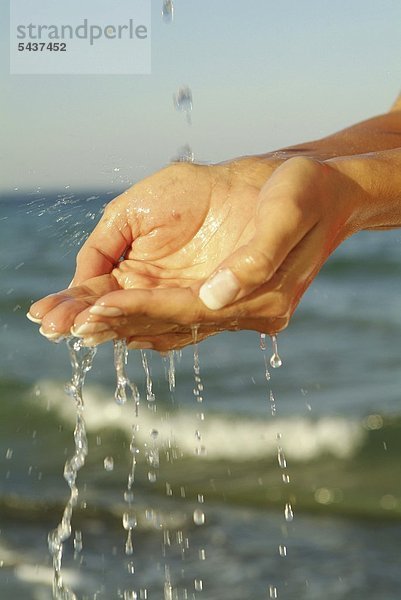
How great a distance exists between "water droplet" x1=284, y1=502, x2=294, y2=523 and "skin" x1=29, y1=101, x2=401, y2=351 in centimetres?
239

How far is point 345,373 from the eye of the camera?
25.2 ft

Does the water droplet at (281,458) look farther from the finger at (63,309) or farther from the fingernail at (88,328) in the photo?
the fingernail at (88,328)

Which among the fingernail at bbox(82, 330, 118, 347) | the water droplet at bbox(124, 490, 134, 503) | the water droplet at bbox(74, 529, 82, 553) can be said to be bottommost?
the water droplet at bbox(124, 490, 134, 503)

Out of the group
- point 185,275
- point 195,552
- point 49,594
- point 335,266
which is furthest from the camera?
point 335,266

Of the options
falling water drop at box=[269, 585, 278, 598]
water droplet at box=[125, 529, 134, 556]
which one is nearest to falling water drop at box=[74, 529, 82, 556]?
water droplet at box=[125, 529, 134, 556]

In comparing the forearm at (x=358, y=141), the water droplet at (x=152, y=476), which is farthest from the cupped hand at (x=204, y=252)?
the water droplet at (x=152, y=476)

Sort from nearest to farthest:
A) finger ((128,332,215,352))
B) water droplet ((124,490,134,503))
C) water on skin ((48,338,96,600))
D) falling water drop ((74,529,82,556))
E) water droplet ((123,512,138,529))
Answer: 1. finger ((128,332,215,352))
2. water on skin ((48,338,96,600))
3. falling water drop ((74,529,82,556))
4. water droplet ((123,512,138,529))
5. water droplet ((124,490,134,503))

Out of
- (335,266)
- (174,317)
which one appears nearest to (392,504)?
(174,317)

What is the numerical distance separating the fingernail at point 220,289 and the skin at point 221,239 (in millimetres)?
14

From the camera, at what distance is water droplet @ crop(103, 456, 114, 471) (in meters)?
6.06

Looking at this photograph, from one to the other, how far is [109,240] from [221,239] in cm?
34

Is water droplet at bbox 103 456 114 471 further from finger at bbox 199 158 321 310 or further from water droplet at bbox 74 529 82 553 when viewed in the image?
finger at bbox 199 158 321 310

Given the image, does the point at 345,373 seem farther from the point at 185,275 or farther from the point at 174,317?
the point at 174,317

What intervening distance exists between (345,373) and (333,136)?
4.55m
